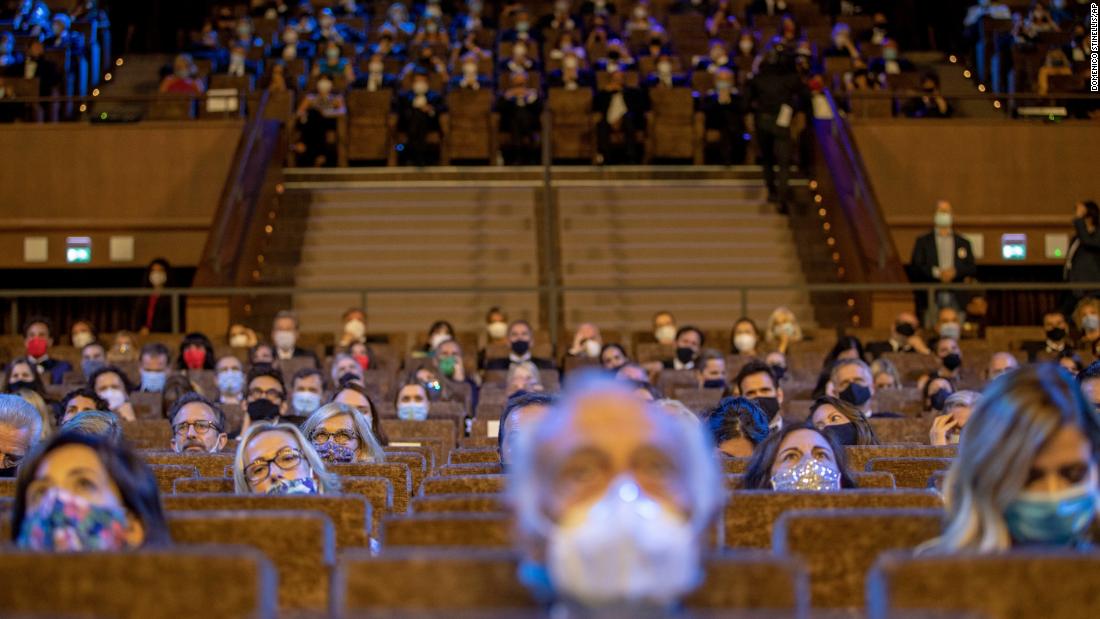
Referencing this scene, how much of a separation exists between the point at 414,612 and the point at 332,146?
13.4 m

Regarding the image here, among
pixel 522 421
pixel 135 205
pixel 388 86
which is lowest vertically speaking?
pixel 522 421

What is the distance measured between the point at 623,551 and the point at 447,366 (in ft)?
25.8

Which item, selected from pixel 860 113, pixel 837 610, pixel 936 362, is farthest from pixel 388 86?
pixel 837 610

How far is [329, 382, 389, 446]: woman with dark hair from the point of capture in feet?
20.1

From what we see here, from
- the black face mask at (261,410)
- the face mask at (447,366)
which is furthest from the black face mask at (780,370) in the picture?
the black face mask at (261,410)

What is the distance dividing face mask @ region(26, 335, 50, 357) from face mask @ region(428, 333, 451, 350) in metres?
2.37

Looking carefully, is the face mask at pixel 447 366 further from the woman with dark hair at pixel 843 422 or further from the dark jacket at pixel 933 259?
the dark jacket at pixel 933 259

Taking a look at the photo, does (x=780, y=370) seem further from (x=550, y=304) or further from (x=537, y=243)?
(x=537, y=243)

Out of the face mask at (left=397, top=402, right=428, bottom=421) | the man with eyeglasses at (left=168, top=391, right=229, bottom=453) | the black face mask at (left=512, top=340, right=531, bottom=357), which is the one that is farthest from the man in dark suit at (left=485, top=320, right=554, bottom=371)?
the man with eyeglasses at (left=168, top=391, right=229, bottom=453)

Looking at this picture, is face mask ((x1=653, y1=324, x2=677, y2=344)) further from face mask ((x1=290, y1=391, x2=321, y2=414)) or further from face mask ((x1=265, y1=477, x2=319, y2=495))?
face mask ((x1=265, y1=477, x2=319, y2=495))

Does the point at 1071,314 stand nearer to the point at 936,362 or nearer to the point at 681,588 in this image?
the point at 936,362

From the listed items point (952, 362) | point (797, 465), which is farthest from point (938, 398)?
point (797, 465)

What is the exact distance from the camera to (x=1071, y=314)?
12016 millimetres

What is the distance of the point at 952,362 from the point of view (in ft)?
33.1
